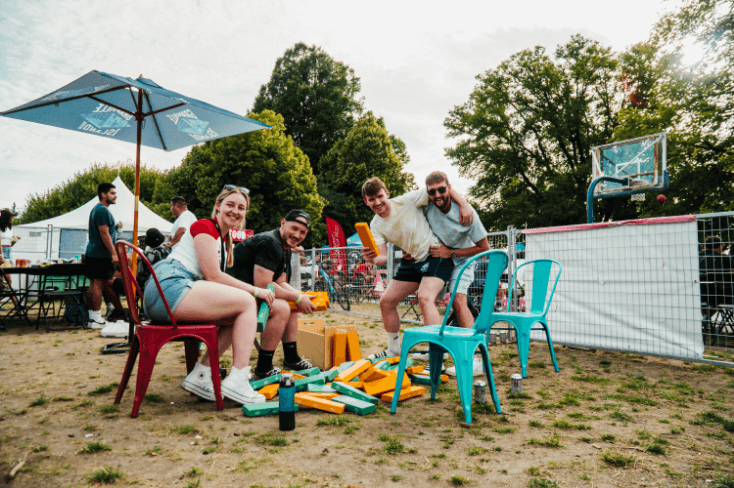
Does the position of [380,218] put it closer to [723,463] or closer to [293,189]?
[723,463]

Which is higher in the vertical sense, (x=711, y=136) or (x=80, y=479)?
(x=711, y=136)

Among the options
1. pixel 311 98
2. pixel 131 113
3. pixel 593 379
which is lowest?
pixel 593 379

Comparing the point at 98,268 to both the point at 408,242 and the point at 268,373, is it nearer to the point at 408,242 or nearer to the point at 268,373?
the point at 268,373

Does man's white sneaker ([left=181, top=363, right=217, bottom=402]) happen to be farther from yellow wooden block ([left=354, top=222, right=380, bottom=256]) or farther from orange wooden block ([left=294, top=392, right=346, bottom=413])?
yellow wooden block ([left=354, top=222, right=380, bottom=256])

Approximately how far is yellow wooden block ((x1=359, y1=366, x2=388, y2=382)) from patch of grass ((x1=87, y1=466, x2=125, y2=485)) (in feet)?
6.21

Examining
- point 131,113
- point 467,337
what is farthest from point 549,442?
point 131,113

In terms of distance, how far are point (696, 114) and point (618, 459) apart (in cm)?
1979

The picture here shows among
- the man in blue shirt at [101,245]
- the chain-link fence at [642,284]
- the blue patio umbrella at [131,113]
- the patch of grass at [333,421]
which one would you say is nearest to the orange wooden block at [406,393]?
the patch of grass at [333,421]

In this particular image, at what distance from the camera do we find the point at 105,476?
191 centimetres

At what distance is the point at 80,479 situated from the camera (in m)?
1.90

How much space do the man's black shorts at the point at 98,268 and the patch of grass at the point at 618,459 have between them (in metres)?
6.76

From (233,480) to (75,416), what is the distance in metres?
1.59

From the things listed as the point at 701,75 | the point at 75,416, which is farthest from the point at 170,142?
the point at 701,75

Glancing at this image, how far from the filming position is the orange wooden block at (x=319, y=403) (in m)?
2.95
